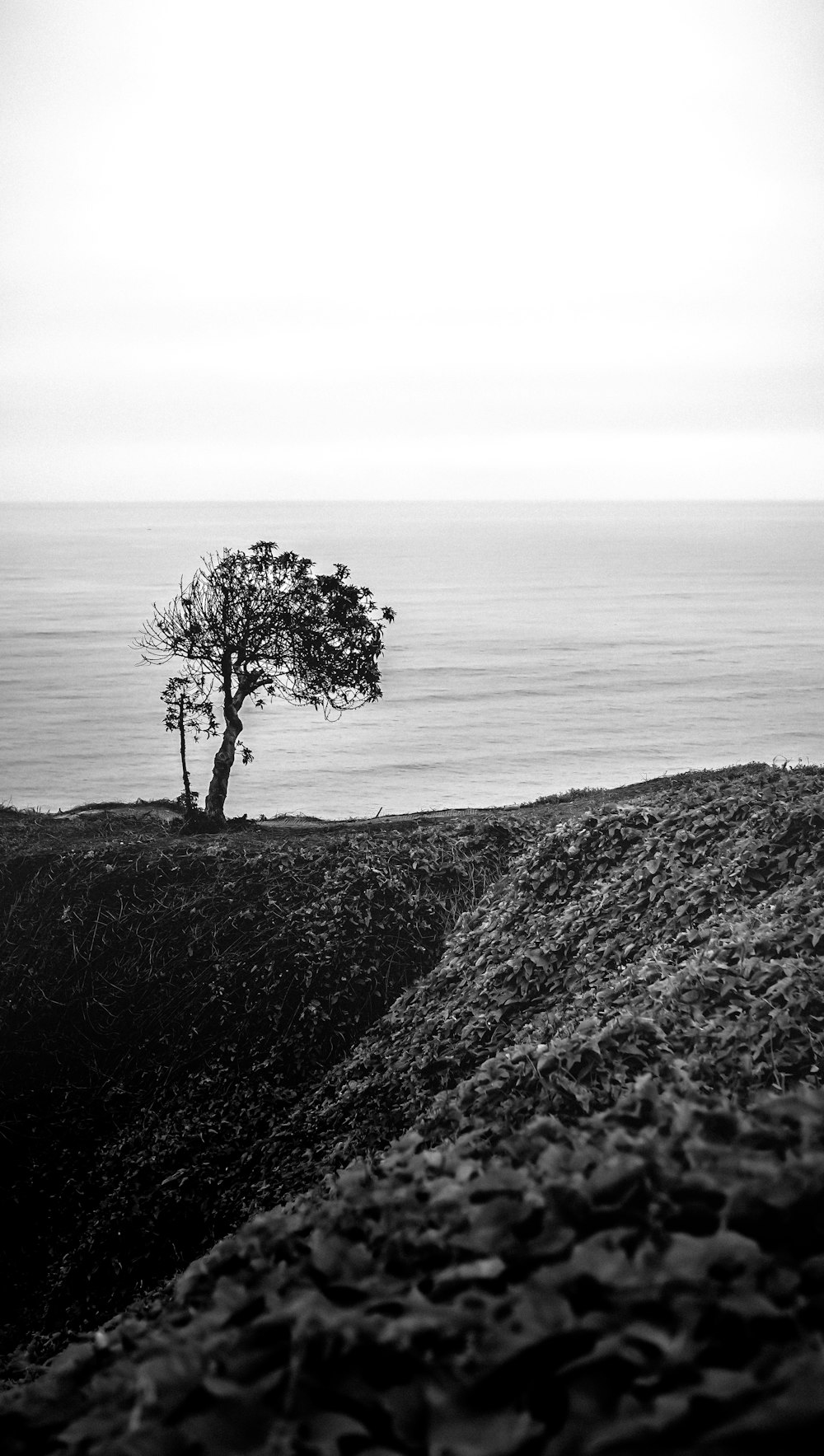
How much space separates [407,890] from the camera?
48.1ft

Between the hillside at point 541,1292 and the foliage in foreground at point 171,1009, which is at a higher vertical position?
the hillside at point 541,1292

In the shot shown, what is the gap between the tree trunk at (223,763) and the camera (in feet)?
64.4

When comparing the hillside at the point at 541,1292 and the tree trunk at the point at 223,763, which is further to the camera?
the tree trunk at the point at 223,763

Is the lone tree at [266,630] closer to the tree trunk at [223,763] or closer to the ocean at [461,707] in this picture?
the tree trunk at [223,763]

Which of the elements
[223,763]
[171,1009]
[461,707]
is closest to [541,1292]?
[171,1009]

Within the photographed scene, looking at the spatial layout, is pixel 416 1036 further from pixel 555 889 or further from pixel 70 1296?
pixel 70 1296

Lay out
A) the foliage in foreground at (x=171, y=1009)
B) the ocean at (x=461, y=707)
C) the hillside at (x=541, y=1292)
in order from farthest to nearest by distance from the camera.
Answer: the ocean at (x=461, y=707), the foliage in foreground at (x=171, y=1009), the hillside at (x=541, y=1292)

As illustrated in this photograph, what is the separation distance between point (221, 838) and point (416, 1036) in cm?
690

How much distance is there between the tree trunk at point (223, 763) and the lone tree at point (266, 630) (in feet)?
0.08

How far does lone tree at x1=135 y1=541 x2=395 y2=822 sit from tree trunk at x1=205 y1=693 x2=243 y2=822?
24mm

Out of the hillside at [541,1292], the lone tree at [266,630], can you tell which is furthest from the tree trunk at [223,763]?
the hillside at [541,1292]

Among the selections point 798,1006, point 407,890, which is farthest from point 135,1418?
point 407,890

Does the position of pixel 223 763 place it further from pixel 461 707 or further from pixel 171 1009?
pixel 461 707

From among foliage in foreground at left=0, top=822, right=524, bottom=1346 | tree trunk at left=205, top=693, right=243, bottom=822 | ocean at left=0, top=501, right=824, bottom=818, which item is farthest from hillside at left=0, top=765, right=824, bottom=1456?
ocean at left=0, top=501, right=824, bottom=818
